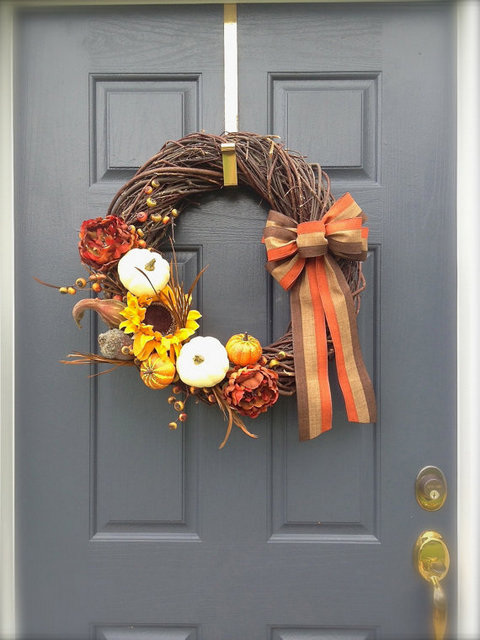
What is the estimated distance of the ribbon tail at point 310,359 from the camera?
0.95 m

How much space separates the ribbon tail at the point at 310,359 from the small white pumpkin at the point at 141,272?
284mm

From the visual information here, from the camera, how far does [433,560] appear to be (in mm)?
1055

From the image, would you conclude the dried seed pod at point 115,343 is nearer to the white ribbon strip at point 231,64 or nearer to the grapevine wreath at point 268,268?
the grapevine wreath at point 268,268

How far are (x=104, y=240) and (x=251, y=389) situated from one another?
1.29 ft

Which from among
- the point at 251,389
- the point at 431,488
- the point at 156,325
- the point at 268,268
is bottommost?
the point at 431,488

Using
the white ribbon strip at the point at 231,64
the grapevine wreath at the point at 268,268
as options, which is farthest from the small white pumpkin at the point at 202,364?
the white ribbon strip at the point at 231,64

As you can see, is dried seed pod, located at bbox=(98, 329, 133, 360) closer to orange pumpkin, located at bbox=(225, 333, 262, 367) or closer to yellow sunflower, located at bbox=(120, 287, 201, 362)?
yellow sunflower, located at bbox=(120, 287, 201, 362)

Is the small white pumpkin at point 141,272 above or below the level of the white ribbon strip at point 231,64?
below

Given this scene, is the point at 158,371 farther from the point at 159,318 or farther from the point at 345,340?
the point at 345,340

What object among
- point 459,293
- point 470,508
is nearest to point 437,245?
point 459,293

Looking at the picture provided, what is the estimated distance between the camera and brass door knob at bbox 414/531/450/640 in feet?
3.41

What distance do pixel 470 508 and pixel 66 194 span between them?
3.73ft

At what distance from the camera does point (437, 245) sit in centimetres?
107

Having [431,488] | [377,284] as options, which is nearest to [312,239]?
[377,284]
